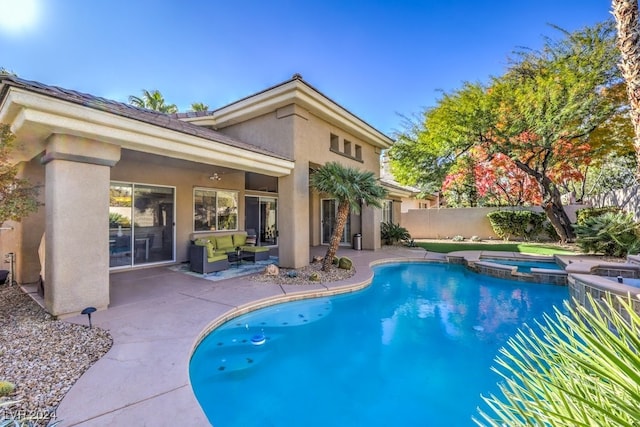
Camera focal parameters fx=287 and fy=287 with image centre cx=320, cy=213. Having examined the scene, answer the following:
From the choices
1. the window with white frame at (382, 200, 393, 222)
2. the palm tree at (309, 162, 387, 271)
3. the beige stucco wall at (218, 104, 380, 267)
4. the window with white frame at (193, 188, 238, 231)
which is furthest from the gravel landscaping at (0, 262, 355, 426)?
the window with white frame at (382, 200, 393, 222)

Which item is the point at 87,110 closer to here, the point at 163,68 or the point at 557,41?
the point at 163,68

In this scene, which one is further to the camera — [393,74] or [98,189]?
[393,74]

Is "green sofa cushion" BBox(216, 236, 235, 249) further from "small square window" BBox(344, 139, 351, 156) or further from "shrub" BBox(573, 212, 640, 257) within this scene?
"shrub" BBox(573, 212, 640, 257)

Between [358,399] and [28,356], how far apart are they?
16.5 ft

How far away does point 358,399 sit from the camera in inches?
172

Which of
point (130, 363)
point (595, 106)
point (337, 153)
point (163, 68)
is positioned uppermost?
point (163, 68)

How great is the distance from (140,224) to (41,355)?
6.97m

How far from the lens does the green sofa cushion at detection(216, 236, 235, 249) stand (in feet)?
38.5

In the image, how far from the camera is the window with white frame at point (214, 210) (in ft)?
40.6

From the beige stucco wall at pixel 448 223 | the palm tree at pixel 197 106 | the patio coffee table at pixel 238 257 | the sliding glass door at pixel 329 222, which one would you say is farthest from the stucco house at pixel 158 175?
the palm tree at pixel 197 106

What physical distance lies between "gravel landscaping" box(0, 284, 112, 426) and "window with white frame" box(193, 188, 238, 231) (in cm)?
644

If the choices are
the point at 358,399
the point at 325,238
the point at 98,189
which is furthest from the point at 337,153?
the point at 358,399

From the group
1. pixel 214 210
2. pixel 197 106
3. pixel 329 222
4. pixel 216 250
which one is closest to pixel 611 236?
pixel 329 222

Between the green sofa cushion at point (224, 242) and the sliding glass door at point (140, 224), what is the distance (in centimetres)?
178
